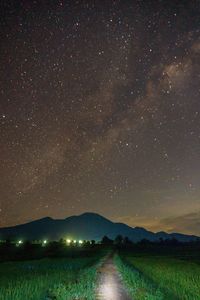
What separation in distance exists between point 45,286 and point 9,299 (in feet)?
16.3

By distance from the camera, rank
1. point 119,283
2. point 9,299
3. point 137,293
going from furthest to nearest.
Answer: point 119,283 → point 137,293 → point 9,299

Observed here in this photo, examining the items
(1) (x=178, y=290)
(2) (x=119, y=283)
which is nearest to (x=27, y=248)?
(2) (x=119, y=283)

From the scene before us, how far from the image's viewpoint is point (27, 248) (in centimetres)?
7444

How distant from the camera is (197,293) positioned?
1681cm

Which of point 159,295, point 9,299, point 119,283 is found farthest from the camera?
point 119,283

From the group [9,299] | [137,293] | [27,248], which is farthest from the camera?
[27,248]

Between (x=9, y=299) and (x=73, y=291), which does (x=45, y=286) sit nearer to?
(x=73, y=291)

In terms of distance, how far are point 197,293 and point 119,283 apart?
588 cm

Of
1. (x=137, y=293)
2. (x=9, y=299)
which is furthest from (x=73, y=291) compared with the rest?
(x=9, y=299)

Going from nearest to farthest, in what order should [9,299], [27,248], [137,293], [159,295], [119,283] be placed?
[9,299] < [159,295] < [137,293] < [119,283] < [27,248]

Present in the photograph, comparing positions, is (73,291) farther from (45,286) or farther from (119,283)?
(119,283)

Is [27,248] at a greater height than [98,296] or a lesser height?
greater

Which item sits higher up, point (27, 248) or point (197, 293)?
point (27, 248)

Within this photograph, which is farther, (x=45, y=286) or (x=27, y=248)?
(x=27, y=248)
